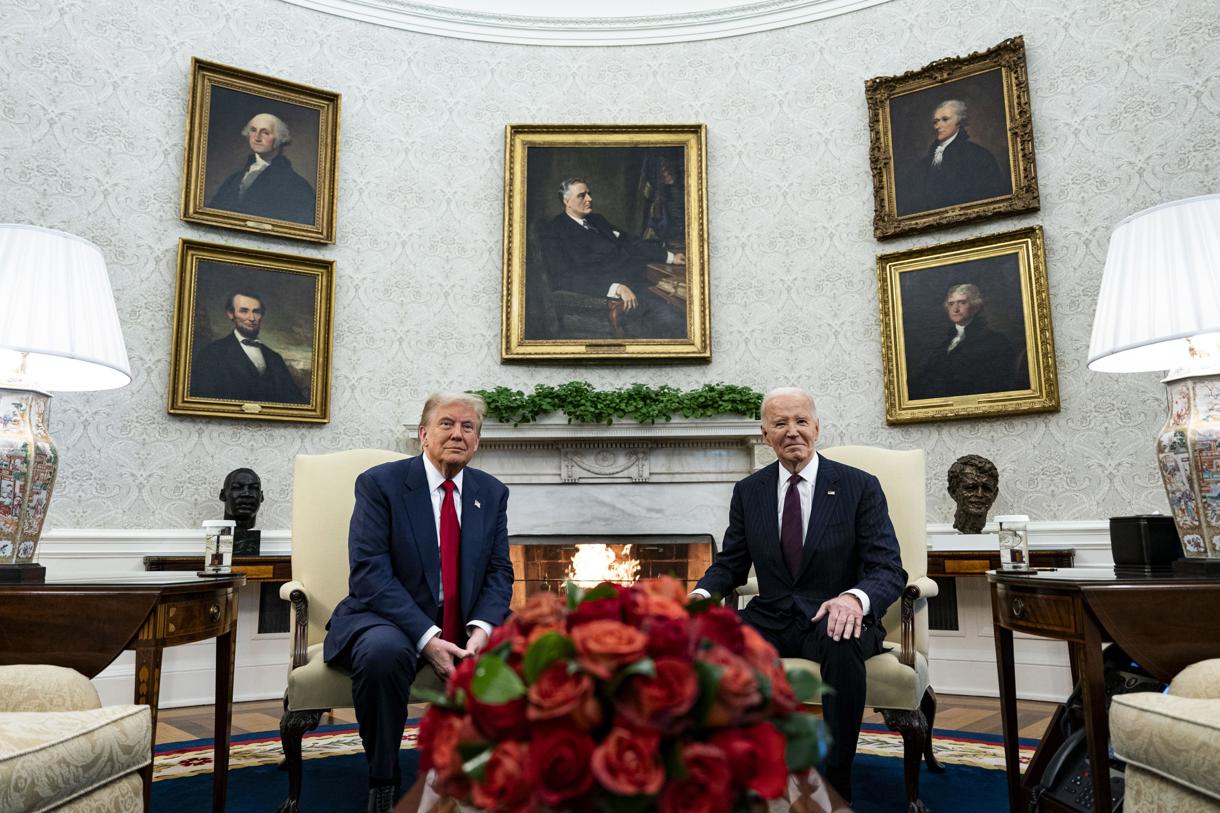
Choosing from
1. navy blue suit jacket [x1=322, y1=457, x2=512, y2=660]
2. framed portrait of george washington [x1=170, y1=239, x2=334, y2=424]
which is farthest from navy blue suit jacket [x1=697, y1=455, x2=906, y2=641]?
framed portrait of george washington [x1=170, y1=239, x2=334, y2=424]

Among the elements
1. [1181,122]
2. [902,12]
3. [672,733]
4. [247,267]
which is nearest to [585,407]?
[247,267]

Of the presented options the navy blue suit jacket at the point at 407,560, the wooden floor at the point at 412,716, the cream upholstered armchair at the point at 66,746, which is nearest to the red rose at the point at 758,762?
the cream upholstered armchair at the point at 66,746

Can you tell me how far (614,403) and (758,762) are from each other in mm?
4567

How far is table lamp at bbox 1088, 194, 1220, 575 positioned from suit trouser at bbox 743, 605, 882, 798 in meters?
0.98

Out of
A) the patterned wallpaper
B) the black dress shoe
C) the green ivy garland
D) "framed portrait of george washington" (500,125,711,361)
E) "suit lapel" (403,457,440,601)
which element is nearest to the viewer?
the black dress shoe

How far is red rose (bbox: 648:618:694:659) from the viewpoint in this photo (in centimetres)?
99

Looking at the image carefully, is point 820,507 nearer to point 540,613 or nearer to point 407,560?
point 407,560

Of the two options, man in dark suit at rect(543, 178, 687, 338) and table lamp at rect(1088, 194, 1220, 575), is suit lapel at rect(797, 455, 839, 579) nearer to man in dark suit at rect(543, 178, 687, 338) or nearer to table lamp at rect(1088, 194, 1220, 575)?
table lamp at rect(1088, 194, 1220, 575)

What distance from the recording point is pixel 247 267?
5.55 meters

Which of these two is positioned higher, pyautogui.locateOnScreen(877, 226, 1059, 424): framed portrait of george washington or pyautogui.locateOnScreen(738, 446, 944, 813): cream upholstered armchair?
pyautogui.locateOnScreen(877, 226, 1059, 424): framed portrait of george washington

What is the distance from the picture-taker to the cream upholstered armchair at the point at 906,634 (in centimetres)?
263

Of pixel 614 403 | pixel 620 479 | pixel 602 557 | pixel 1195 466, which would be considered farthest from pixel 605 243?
pixel 1195 466

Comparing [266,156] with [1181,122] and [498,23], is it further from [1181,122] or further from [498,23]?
[1181,122]

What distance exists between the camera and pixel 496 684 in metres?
1.00
